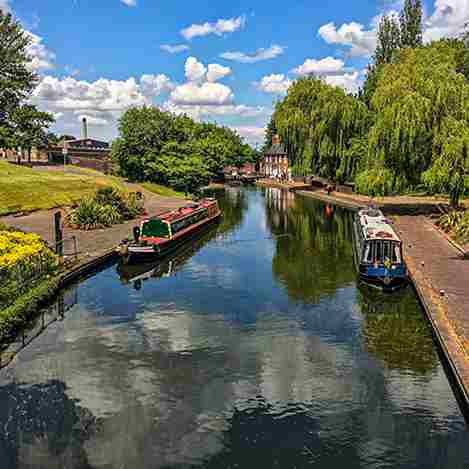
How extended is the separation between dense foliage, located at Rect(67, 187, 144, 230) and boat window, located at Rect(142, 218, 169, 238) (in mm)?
7916

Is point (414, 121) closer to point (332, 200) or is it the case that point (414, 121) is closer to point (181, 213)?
point (181, 213)

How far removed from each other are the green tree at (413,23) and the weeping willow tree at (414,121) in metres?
34.8

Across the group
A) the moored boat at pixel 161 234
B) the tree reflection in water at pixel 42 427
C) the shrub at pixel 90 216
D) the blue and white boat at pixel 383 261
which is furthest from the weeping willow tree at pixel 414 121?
the tree reflection in water at pixel 42 427

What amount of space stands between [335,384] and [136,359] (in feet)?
21.7

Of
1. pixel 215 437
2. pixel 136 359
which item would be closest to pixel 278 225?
pixel 136 359

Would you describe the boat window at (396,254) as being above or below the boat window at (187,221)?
below

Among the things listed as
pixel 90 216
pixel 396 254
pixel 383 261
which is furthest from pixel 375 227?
pixel 90 216

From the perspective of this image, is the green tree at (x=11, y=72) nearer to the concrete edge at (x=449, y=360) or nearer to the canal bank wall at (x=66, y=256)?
the canal bank wall at (x=66, y=256)

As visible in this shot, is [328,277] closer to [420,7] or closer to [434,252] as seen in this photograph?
[434,252]

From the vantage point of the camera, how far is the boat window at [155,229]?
107 feet

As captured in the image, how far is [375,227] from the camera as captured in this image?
27.8m

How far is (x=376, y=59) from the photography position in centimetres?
8219

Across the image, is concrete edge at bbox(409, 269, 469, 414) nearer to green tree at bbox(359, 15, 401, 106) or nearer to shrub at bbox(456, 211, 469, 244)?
shrub at bbox(456, 211, 469, 244)

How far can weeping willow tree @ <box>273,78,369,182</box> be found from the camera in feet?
211
